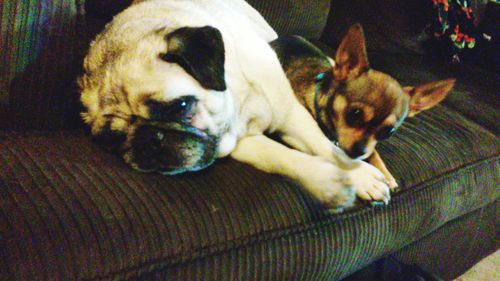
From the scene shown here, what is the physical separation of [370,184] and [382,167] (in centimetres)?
11

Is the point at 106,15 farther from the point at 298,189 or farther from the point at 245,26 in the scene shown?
the point at 298,189

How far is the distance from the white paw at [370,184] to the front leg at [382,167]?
0.04 metres

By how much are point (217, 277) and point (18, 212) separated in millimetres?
352

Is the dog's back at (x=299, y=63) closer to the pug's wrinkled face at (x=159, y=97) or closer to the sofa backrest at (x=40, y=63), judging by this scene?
the pug's wrinkled face at (x=159, y=97)

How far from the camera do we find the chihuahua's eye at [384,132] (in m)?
1.14

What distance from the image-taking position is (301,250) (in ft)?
2.76

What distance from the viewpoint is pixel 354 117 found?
1176 millimetres

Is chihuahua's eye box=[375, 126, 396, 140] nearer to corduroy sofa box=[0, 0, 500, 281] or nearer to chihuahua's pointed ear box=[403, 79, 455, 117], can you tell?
corduroy sofa box=[0, 0, 500, 281]

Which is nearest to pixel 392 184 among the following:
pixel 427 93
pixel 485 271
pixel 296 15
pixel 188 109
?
pixel 427 93

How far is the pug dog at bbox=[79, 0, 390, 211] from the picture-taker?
0.90m

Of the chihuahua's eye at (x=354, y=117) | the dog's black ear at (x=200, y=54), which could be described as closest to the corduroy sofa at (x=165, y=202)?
the chihuahua's eye at (x=354, y=117)

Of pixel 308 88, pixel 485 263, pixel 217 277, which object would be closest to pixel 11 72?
pixel 217 277

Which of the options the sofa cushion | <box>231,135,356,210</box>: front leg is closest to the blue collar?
<box>231,135,356,210</box>: front leg

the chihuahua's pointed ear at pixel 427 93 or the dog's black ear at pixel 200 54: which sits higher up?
the dog's black ear at pixel 200 54
